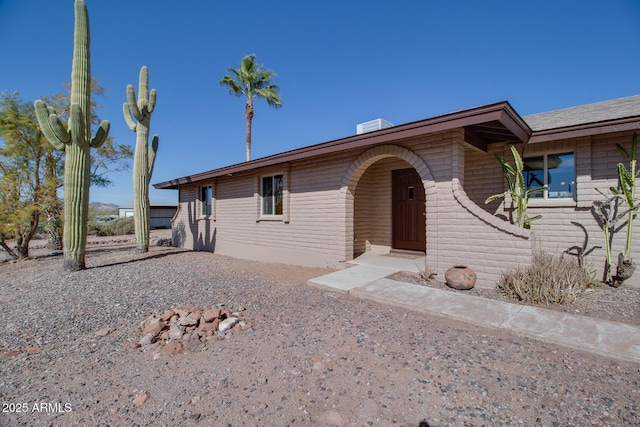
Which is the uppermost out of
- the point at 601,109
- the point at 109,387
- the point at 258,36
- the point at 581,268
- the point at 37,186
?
the point at 258,36

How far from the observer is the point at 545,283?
436 centimetres

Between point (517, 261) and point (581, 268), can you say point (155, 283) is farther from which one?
point (581, 268)

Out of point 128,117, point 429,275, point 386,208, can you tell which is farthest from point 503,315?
point 128,117

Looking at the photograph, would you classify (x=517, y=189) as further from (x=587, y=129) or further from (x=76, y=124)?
(x=76, y=124)

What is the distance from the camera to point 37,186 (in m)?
10.5

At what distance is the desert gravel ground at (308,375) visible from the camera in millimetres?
2088

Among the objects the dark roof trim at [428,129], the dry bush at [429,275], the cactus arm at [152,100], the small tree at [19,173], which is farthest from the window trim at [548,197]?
the small tree at [19,173]

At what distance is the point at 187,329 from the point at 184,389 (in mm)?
1193

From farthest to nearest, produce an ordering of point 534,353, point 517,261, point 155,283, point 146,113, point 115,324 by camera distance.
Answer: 1. point 146,113
2. point 155,283
3. point 517,261
4. point 115,324
5. point 534,353

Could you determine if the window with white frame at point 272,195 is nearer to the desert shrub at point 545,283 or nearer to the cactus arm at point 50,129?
the cactus arm at point 50,129

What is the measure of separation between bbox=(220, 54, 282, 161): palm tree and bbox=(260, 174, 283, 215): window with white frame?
9.94 metres

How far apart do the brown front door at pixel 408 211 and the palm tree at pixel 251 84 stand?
1307 centimetres

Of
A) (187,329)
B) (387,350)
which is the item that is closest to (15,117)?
(187,329)

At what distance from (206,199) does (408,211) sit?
29.8ft
